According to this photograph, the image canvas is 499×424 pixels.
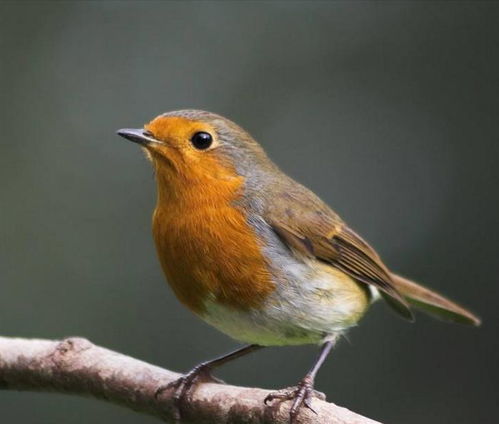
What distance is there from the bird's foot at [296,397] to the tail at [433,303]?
150 centimetres

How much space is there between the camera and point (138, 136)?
397 cm

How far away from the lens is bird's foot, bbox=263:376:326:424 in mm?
3381

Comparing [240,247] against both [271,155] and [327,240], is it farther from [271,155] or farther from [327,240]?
[271,155]

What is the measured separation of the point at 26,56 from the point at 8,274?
2141 millimetres

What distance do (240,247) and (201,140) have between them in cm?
57

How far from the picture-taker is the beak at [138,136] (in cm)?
Result: 394

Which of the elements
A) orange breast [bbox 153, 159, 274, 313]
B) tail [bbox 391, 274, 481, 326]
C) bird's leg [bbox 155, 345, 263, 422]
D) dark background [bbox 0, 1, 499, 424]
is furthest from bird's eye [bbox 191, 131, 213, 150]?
dark background [bbox 0, 1, 499, 424]

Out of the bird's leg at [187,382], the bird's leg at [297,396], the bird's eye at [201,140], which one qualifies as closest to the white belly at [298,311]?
the bird's leg at [187,382]

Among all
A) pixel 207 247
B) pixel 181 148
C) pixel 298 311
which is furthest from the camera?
pixel 181 148

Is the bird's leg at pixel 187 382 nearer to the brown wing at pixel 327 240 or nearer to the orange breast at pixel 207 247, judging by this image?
the orange breast at pixel 207 247

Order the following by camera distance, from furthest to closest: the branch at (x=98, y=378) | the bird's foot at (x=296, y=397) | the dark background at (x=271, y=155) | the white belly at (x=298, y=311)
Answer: the dark background at (x=271, y=155)
the white belly at (x=298, y=311)
the branch at (x=98, y=378)
the bird's foot at (x=296, y=397)

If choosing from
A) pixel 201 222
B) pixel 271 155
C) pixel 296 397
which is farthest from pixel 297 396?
pixel 271 155

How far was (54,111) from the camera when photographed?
767 cm

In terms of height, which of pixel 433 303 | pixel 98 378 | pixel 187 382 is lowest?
pixel 98 378
